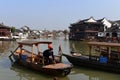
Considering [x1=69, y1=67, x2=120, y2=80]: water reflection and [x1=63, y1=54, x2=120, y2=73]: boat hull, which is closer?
[x1=69, y1=67, x2=120, y2=80]: water reflection

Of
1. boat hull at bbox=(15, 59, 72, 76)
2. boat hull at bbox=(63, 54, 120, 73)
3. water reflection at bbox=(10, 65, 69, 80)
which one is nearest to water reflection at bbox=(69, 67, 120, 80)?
Result: boat hull at bbox=(63, 54, 120, 73)

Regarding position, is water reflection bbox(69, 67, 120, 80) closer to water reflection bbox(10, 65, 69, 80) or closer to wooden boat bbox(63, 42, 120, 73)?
wooden boat bbox(63, 42, 120, 73)

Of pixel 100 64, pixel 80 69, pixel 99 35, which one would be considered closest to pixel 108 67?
pixel 100 64

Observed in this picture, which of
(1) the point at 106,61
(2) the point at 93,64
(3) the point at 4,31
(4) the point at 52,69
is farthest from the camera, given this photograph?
(3) the point at 4,31

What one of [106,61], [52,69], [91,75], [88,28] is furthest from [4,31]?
[52,69]

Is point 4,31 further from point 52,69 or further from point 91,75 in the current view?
point 52,69

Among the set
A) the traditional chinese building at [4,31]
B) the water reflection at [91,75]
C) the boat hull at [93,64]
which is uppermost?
the traditional chinese building at [4,31]

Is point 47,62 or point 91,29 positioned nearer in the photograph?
point 47,62

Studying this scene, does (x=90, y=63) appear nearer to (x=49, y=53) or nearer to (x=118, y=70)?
(x=118, y=70)

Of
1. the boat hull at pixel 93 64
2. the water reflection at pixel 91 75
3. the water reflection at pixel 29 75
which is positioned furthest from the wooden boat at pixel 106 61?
the water reflection at pixel 29 75

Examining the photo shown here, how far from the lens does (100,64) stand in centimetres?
1805

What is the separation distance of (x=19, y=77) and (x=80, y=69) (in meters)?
4.96

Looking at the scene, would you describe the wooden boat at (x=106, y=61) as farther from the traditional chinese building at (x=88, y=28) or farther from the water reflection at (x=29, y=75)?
the traditional chinese building at (x=88, y=28)

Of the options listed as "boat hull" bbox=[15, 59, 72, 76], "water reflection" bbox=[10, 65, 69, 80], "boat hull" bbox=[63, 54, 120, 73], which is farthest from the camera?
"boat hull" bbox=[63, 54, 120, 73]
